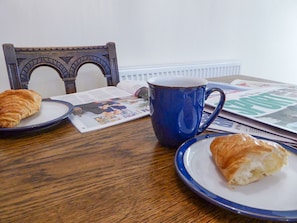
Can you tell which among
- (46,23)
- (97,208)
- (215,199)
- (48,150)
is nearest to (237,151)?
(215,199)

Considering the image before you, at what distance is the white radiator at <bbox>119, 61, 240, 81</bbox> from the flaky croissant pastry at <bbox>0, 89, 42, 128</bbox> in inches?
37.2

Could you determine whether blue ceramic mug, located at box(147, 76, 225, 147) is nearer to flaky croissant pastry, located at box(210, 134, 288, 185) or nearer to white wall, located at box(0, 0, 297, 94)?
flaky croissant pastry, located at box(210, 134, 288, 185)

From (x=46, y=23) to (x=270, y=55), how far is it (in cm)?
218

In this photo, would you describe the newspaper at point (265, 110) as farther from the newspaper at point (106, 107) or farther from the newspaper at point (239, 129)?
the newspaper at point (106, 107)

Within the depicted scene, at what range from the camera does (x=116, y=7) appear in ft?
4.74

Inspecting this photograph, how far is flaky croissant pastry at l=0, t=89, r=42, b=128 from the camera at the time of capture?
0.50 meters

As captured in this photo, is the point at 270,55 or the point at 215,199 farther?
the point at 270,55

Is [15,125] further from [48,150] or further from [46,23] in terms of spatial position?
[46,23]

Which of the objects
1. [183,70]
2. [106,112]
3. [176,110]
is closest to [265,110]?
[176,110]

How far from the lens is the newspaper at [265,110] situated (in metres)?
0.52

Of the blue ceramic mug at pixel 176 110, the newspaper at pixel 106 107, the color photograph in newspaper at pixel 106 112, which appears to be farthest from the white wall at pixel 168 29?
the blue ceramic mug at pixel 176 110

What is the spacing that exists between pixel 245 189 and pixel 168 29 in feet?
5.10

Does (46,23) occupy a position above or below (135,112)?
above

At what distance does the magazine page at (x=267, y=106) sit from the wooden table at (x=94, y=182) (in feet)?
0.84
